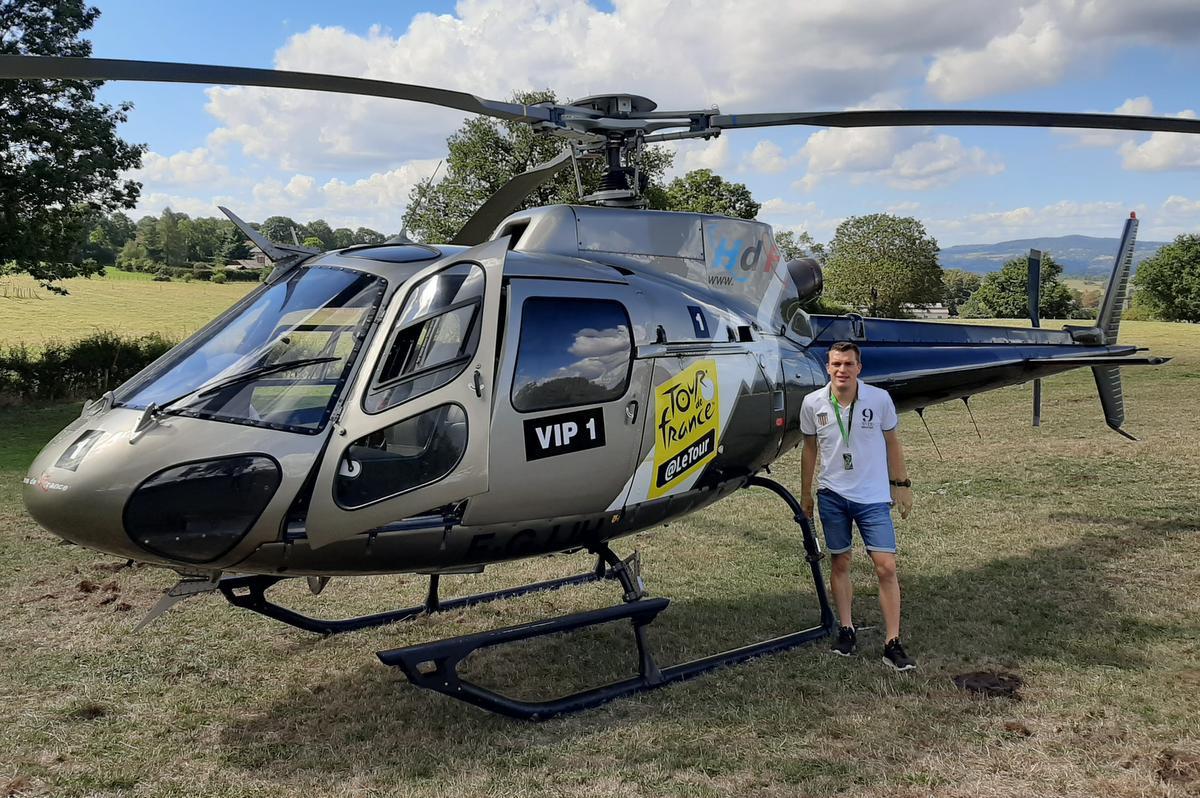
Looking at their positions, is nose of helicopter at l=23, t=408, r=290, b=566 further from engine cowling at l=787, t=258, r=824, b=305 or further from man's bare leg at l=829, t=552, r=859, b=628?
engine cowling at l=787, t=258, r=824, b=305

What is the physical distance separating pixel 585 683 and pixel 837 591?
171cm

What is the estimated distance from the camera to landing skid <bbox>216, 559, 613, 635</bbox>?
220 inches

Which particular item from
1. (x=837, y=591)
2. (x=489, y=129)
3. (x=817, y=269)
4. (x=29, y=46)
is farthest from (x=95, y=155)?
(x=837, y=591)

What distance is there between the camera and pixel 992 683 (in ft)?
17.0

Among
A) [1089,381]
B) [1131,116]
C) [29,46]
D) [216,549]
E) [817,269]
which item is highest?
[29,46]

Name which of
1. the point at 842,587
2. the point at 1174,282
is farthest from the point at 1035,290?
the point at 1174,282

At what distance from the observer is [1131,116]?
594 cm

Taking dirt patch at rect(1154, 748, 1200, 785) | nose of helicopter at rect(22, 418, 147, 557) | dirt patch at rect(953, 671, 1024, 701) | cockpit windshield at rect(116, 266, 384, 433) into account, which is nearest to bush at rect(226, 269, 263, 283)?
cockpit windshield at rect(116, 266, 384, 433)

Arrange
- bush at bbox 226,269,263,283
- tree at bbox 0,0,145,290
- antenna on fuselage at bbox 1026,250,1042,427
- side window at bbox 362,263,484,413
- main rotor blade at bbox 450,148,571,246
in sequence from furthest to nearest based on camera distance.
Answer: bush at bbox 226,269,263,283 < tree at bbox 0,0,145,290 < antenna on fuselage at bbox 1026,250,1042,427 < main rotor blade at bbox 450,148,571,246 < side window at bbox 362,263,484,413

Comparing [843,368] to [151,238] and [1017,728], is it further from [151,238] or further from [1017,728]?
[151,238]

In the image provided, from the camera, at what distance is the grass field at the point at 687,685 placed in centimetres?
418

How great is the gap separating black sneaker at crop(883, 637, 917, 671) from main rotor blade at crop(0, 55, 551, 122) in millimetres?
3947

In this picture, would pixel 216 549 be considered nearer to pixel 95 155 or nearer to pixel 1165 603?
pixel 1165 603

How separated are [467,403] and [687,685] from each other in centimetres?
218
